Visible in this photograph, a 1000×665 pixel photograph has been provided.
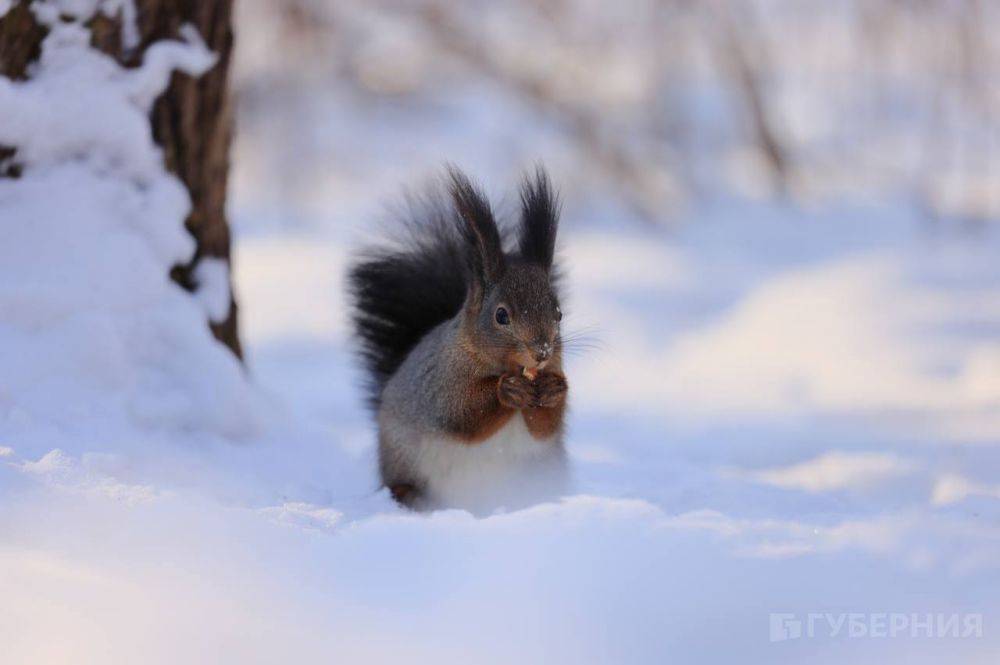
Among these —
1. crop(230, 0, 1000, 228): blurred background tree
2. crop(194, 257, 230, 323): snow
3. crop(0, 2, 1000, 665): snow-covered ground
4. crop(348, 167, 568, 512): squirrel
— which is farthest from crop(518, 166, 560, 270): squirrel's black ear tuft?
crop(230, 0, 1000, 228): blurred background tree

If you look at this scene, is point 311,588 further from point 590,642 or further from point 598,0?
point 598,0

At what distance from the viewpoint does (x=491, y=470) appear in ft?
8.46

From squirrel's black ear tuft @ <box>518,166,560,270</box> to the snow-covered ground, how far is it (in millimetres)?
228

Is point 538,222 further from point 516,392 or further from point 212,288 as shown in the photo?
point 212,288

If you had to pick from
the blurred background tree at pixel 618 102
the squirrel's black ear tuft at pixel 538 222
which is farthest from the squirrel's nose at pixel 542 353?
the blurred background tree at pixel 618 102

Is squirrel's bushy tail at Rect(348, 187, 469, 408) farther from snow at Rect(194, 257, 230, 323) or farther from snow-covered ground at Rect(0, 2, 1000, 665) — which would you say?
snow at Rect(194, 257, 230, 323)

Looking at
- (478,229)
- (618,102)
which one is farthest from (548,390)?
(618,102)

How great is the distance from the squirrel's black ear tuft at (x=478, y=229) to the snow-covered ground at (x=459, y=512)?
0.91 feet

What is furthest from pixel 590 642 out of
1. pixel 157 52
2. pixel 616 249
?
pixel 616 249

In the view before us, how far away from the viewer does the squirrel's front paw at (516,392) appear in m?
2.47

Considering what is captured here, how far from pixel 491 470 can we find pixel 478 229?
1.56 ft

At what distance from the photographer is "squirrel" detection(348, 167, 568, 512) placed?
2537 millimetres

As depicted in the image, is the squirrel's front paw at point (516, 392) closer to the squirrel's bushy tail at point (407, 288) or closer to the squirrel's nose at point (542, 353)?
the squirrel's nose at point (542, 353)

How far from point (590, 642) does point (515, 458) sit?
861mm
